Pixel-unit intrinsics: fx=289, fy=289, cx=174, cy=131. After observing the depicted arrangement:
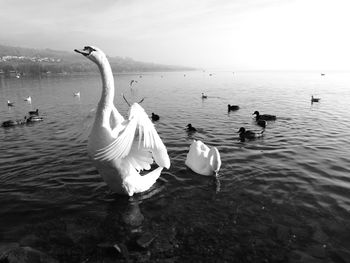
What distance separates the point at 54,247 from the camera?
761cm

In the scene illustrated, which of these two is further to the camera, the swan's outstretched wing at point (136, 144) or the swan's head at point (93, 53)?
the swan's head at point (93, 53)

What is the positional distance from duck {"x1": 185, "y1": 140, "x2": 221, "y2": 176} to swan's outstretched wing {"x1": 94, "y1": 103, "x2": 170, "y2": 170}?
2999 millimetres

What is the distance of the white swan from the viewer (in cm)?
765

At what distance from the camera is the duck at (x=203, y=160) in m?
11.9

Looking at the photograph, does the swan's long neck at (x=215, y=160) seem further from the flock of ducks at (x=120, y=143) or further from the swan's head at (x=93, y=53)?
the swan's head at (x=93, y=53)

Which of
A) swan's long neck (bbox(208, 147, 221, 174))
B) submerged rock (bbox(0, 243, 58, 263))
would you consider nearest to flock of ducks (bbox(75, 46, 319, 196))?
swan's long neck (bbox(208, 147, 221, 174))

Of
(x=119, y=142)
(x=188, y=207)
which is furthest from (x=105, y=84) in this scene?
(x=188, y=207)

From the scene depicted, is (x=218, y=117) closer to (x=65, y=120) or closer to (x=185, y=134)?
(x=185, y=134)

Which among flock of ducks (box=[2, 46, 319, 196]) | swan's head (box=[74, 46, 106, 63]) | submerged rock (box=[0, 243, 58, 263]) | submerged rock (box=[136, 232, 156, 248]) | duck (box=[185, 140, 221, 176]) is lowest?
submerged rock (box=[136, 232, 156, 248])

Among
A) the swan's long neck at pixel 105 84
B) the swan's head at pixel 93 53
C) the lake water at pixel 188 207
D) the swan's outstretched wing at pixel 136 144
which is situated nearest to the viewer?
the swan's outstretched wing at pixel 136 144

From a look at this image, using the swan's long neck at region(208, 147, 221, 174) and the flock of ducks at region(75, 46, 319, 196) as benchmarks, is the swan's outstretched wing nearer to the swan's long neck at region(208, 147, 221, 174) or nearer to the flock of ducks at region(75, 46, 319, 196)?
the flock of ducks at region(75, 46, 319, 196)

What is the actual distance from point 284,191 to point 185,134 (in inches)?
395

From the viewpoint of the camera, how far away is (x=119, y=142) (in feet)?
24.1

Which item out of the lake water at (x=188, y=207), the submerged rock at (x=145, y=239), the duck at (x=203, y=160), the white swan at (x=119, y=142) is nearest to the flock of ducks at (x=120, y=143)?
the white swan at (x=119, y=142)
